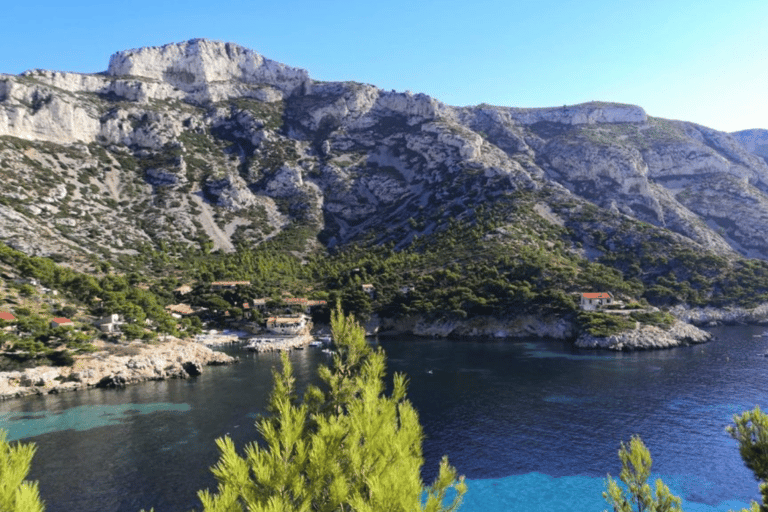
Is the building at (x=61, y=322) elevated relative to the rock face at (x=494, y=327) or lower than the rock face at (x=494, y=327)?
elevated

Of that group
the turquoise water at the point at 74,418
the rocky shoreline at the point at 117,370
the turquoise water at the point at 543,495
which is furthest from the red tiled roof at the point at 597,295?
the turquoise water at the point at 74,418

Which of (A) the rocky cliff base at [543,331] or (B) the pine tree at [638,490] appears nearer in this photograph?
(B) the pine tree at [638,490]

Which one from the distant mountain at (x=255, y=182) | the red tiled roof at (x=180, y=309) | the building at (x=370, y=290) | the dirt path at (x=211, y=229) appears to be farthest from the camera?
the dirt path at (x=211, y=229)

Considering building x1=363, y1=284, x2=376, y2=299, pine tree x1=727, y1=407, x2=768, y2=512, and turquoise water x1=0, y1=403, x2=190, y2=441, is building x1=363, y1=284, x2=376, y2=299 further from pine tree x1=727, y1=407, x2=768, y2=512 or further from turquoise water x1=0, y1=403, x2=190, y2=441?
pine tree x1=727, y1=407, x2=768, y2=512

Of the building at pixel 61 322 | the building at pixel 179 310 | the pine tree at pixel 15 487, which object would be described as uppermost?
the pine tree at pixel 15 487

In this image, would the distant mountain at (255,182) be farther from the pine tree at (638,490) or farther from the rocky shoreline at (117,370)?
the pine tree at (638,490)

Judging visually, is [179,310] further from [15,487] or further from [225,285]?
[15,487]

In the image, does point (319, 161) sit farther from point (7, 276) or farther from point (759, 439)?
point (759, 439)
